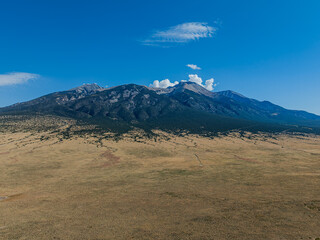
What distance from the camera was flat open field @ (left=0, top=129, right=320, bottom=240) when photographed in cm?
2727

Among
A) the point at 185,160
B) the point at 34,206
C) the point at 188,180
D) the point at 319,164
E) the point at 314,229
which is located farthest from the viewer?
the point at 185,160

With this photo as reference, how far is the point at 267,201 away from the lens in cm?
3697

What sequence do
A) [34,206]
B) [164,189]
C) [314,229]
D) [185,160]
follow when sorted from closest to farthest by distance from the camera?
[314,229], [34,206], [164,189], [185,160]

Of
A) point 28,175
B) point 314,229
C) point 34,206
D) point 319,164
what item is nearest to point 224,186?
point 314,229

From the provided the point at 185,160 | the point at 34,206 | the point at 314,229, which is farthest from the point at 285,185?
the point at 34,206

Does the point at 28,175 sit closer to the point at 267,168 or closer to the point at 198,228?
the point at 198,228

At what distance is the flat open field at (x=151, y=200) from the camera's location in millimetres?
27266

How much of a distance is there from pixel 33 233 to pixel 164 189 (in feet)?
91.4

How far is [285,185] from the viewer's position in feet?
154

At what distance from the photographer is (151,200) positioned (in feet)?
129

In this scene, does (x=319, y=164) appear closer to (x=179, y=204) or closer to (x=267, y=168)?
(x=267, y=168)

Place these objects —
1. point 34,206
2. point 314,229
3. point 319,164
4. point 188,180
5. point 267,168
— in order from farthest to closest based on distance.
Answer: point 319,164, point 267,168, point 188,180, point 34,206, point 314,229

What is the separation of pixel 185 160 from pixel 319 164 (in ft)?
178

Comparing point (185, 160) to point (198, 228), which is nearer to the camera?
point (198, 228)
